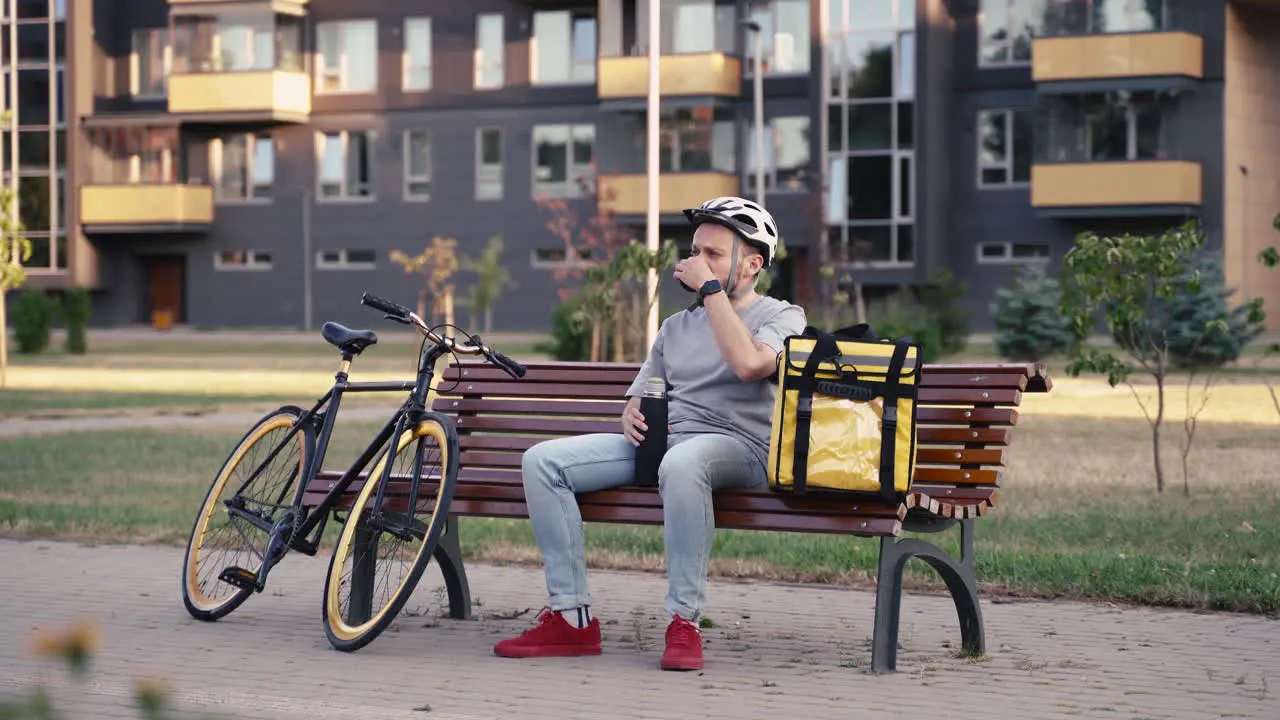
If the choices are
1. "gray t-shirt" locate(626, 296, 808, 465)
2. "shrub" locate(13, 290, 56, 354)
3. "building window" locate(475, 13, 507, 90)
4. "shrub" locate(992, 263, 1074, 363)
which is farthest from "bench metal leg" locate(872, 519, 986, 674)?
"building window" locate(475, 13, 507, 90)

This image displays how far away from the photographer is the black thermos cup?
6836 mm

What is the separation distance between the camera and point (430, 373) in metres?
7.07

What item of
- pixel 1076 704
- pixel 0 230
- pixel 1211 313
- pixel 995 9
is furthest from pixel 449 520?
pixel 995 9

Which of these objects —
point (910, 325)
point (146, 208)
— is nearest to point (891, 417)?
point (910, 325)

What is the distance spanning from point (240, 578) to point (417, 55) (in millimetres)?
49118

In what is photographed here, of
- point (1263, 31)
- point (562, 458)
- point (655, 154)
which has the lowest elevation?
point (562, 458)

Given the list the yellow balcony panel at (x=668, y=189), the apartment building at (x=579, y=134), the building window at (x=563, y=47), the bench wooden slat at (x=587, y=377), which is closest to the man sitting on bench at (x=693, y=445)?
the bench wooden slat at (x=587, y=377)

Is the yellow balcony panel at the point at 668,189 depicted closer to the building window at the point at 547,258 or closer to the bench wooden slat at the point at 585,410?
the building window at the point at 547,258

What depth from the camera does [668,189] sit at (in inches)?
1975

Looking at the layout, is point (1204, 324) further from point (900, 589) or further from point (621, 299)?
point (900, 589)

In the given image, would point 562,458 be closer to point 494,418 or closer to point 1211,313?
point 494,418

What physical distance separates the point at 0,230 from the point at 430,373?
26063 mm

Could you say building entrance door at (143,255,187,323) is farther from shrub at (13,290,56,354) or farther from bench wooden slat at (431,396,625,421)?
bench wooden slat at (431,396,625,421)

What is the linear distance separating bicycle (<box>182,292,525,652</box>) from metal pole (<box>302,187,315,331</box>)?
1927 inches
